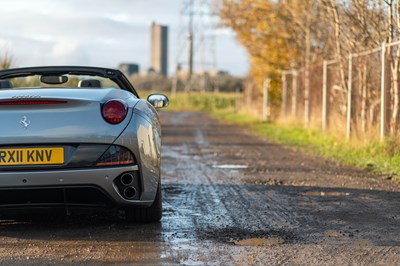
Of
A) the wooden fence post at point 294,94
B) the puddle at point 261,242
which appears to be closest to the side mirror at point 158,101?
the puddle at point 261,242

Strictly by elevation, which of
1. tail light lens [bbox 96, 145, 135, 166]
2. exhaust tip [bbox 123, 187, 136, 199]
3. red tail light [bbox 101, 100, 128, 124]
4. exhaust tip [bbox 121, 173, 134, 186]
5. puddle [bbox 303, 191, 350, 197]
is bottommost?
puddle [bbox 303, 191, 350, 197]

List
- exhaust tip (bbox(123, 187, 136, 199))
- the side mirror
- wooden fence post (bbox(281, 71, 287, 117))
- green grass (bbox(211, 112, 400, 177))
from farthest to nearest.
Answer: wooden fence post (bbox(281, 71, 287, 117)), green grass (bbox(211, 112, 400, 177)), the side mirror, exhaust tip (bbox(123, 187, 136, 199))

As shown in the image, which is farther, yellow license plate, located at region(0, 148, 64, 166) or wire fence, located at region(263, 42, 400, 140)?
wire fence, located at region(263, 42, 400, 140)

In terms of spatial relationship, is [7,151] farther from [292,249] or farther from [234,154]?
[234,154]

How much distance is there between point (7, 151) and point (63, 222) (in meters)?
1.04

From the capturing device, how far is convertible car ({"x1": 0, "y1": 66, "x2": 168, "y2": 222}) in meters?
5.12

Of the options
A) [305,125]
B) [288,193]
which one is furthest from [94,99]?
[305,125]

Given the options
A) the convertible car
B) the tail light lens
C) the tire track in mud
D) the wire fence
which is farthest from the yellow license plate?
the wire fence

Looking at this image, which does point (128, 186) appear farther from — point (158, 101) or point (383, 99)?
point (383, 99)

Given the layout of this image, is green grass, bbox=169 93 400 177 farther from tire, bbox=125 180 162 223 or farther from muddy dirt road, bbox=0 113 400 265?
tire, bbox=125 180 162 223

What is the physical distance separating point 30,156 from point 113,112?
26.7 inches

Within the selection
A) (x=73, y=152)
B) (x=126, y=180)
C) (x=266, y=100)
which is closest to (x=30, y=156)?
(x=73, y=152)

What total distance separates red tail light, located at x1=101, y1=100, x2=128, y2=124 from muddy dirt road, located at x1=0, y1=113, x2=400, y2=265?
872 mm

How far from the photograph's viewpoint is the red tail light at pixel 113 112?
17.4ft
